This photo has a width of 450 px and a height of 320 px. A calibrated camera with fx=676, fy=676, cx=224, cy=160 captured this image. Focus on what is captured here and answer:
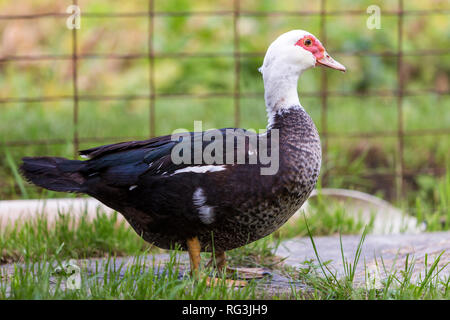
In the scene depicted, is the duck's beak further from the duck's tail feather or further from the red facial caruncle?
the duck's tail feather

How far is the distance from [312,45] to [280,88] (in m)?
0.25

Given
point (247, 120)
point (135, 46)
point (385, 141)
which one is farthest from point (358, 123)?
point (135, 46)

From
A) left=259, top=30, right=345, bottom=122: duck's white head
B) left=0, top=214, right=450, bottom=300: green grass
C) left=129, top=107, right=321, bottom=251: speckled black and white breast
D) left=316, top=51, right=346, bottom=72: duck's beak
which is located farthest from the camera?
left=316, top=51, right=346, bottom=72: duck's beak

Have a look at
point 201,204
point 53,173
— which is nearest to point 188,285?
point 201,204

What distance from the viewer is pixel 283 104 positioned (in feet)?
9.59

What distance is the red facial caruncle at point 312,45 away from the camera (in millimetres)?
2932

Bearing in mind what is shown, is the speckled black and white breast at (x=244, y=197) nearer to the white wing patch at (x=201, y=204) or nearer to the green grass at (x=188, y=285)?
the white wing patch at (x=201, y=204)

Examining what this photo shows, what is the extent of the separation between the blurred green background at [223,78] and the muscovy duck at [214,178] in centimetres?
243

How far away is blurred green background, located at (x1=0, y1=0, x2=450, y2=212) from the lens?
5.70 meters

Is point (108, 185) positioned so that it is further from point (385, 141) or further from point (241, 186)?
point (385, 141)

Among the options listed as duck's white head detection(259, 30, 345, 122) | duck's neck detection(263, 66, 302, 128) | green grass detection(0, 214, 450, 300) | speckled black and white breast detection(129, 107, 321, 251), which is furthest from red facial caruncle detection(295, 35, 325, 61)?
green grass detection(0, 214, 450, 300)

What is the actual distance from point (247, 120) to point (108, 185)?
10.5ft
